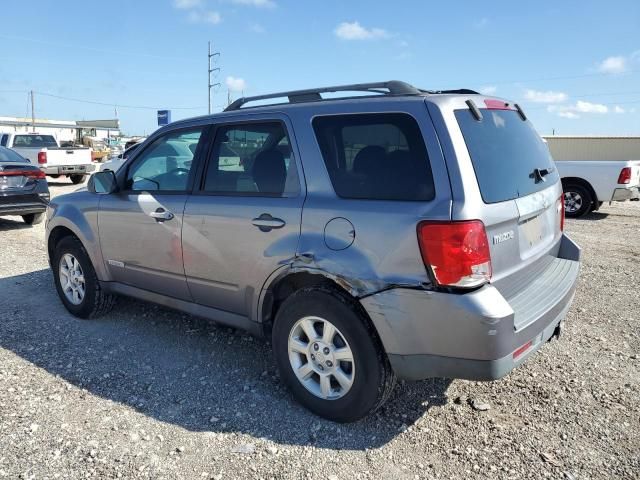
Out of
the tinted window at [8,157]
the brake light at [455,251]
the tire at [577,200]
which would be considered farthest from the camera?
the tire at [577,200]

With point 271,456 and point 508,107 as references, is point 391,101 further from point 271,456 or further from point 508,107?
point 271,456

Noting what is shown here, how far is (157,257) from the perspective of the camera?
3.93 meters

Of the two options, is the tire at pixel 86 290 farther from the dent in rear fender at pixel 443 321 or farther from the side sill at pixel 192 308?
the dent in rear fender at pixel 443 321

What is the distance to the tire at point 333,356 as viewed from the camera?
2.81 meters

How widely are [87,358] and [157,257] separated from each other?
934mm

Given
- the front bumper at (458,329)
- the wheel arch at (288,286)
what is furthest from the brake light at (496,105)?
the wheel arch at (288,286)

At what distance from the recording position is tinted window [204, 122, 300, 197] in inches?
126

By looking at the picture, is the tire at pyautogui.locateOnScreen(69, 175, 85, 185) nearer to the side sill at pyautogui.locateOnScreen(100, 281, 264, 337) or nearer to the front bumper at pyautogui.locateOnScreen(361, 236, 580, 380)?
the side sill at pyautogui.locateOnScreen(100, 281, 264, 337)

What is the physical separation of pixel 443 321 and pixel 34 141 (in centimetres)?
1869

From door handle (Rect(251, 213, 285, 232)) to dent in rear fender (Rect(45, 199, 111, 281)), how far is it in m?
1.92

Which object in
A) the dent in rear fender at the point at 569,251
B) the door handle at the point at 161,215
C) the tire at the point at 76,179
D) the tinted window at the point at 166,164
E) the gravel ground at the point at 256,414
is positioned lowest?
the gravel ground at the point at 256,414

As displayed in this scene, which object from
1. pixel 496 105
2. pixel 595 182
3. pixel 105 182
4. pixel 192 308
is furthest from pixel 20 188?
pixel 595 182

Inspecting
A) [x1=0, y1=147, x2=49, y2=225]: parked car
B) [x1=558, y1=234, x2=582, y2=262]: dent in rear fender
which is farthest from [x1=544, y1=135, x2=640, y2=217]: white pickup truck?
[x1=0, y1=147, x2=49, y2=225]: parked car

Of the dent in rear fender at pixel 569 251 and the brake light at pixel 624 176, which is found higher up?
the brake light at pixel 624 176
